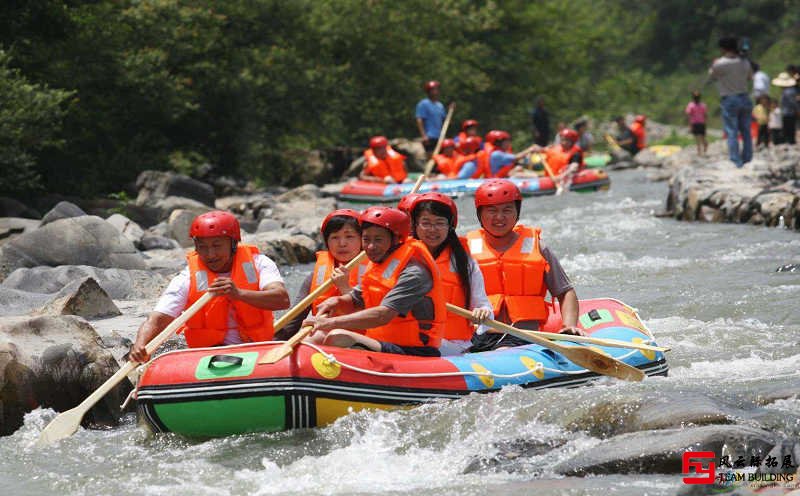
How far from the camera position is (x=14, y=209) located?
1470 cm

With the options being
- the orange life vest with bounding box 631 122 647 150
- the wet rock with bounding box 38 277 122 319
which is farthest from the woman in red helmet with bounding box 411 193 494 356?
the orange life vest with bounding box 631 122 647 150

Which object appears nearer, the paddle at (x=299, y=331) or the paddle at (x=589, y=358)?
the paddle at (x=299, y=331)

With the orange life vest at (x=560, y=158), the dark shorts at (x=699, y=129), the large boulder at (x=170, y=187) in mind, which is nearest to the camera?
the large boulder at (x=170, y=187)

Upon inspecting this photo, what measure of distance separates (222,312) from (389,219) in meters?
1.08

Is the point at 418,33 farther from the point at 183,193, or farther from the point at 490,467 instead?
the point at 490,467

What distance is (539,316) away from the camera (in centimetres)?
714

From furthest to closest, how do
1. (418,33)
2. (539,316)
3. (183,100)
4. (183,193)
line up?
(418,33)
(183,100)
(183,193)
(539,316)

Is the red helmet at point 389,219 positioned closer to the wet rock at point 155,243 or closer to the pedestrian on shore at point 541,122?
the wet rock at point 155,243

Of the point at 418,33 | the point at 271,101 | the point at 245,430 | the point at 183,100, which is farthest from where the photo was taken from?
the point at 418,33

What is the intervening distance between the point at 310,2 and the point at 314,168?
3.03 m

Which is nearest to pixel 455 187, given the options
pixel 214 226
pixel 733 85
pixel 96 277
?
pixel 733 85

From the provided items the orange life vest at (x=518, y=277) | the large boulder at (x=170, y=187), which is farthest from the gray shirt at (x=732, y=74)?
the orange life vest at (x=518, y=277)

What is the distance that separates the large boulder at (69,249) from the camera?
36.8 ft

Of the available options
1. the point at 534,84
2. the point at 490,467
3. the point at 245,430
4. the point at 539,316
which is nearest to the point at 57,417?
the point at 245,430
